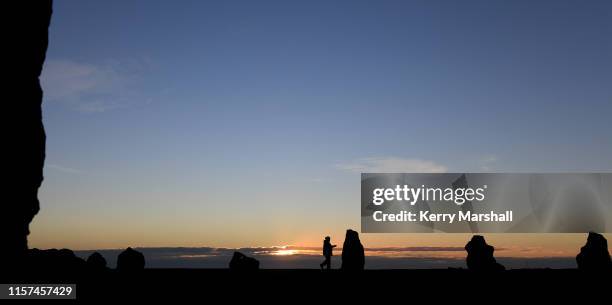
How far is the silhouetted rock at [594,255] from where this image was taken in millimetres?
35719

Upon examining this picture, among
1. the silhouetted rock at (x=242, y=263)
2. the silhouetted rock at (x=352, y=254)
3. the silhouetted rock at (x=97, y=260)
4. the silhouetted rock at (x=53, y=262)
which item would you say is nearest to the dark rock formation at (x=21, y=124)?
the silhouetted rock at (x=53, y=262)

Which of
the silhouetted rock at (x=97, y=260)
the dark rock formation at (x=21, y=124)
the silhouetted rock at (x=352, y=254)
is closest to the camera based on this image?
the dark rock formation at (x=21, y=124)

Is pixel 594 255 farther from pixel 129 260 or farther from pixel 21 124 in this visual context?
pixel 21 124

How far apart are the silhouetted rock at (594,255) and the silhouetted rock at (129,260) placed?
2246 cm

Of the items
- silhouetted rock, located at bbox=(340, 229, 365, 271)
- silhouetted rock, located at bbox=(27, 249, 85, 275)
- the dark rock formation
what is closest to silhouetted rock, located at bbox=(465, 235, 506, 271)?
silhouetted rock, located at bbox=(340, 229, 365, 271)

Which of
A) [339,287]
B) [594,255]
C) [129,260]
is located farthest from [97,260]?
[594,255]

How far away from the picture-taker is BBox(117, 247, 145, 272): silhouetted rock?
1311 inches

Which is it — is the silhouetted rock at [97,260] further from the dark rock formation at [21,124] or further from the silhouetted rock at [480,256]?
the silhouetted rock at [480,256]

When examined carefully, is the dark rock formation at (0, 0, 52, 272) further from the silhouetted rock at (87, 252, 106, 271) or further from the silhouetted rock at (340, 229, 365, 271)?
the silhouetted rock at (340, 229, 365, 271)

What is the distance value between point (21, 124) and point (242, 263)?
12131 millimetres

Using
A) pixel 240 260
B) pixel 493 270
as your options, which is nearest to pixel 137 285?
pixel 240 260

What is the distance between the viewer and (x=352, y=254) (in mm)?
35312

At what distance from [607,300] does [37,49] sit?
21.9 meters

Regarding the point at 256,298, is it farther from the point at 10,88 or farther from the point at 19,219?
the point at 10,88
